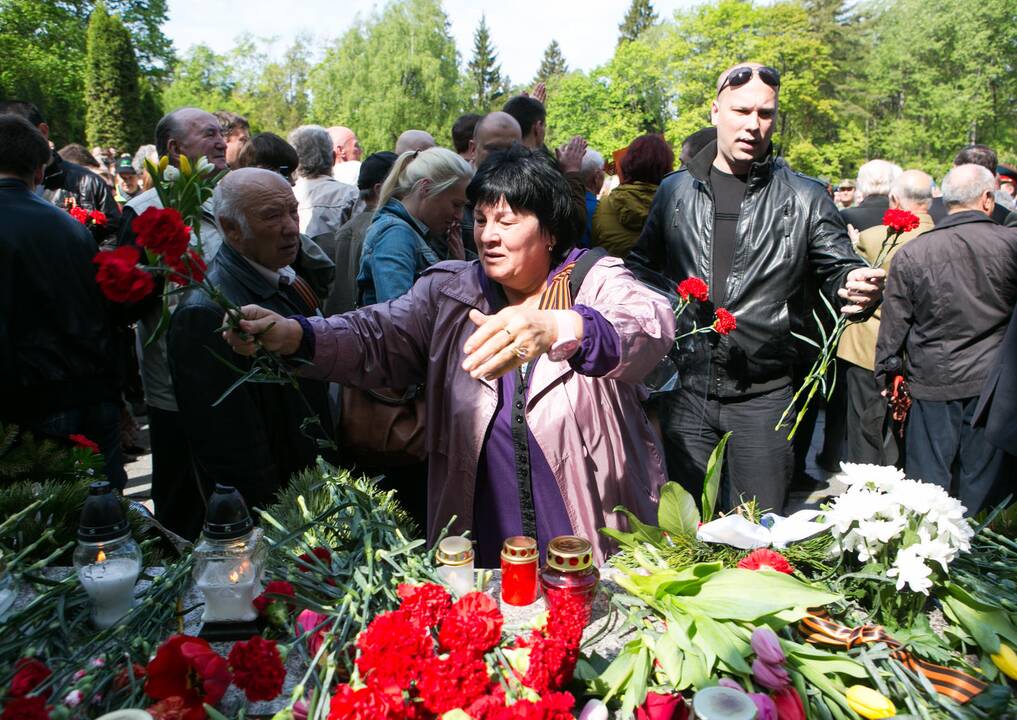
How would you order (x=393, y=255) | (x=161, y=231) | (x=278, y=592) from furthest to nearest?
(x=393, y=255) < (x=161, y=231) < (x=278, y=592)

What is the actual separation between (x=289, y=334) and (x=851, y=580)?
4.83ft

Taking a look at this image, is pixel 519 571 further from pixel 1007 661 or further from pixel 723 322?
pixel 723 322

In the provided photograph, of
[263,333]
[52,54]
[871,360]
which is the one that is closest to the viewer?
[263,333]

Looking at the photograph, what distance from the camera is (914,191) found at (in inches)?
184

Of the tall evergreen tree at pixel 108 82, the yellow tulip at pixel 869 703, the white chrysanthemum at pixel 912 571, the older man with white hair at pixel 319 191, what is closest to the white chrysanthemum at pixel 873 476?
the white chrysanthemum at pixel 912 571

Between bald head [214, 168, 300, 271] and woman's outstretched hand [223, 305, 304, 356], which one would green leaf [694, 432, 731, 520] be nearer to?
woman's outstretched hand [223, 305, 304, 356]

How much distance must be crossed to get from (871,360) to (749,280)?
228 cm

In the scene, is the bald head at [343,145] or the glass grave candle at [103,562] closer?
the glass grave candle at [103,562]

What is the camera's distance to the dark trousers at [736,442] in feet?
9.98

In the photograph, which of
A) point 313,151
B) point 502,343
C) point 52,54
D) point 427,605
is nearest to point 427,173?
point 502,343

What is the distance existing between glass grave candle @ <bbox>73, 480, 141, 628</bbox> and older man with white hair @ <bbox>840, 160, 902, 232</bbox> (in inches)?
214

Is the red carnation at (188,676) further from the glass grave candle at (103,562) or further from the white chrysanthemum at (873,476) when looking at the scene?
the white chrysanthemum at (873,476)

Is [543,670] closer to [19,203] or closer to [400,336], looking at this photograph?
[400,336]

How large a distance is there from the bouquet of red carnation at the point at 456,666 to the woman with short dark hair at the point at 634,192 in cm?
368
